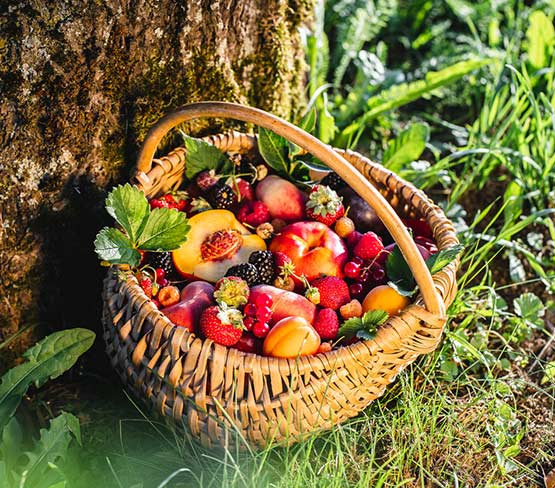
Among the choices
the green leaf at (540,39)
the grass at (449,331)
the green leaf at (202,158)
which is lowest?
the grass at (449,331)

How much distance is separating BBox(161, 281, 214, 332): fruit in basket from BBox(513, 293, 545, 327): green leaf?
1164 millimetres

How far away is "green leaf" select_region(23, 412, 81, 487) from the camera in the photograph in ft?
5.97

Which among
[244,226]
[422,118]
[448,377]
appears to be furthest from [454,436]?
[422,118]

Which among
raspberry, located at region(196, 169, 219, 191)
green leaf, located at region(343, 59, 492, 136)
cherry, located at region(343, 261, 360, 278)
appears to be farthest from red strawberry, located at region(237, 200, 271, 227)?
green leaf, located at region(343, 59, 492, 136)

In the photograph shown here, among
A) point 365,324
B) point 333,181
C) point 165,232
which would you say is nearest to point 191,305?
point 165,232

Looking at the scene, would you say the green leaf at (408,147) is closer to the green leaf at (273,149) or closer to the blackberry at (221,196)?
the green leaf at (273,149)

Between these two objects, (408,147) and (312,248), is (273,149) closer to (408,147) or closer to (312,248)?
(312,248)

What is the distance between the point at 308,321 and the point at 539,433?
878mm

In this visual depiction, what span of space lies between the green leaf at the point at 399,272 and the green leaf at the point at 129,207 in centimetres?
72

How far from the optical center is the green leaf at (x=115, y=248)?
1907mm

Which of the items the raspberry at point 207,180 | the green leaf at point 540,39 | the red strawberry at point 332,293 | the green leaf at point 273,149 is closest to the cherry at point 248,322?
the red strawberry at point 332,293

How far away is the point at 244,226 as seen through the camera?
7.48 feet

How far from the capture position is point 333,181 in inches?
92.9

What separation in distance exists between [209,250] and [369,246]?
492 millimetres
